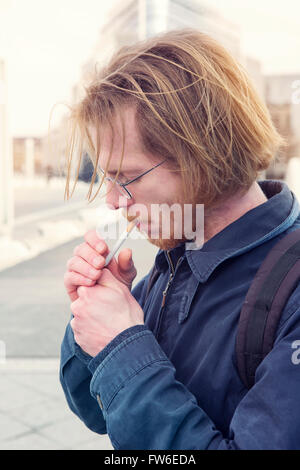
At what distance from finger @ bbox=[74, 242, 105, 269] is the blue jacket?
16 centimetres

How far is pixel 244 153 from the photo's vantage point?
1.16 m

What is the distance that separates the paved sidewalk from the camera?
327cm

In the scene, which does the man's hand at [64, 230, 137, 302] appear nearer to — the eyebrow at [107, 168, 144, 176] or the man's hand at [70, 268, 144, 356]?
the man's hand at [70, 268, 144, 356]

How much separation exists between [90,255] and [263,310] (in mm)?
366

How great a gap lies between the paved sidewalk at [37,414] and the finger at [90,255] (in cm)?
224

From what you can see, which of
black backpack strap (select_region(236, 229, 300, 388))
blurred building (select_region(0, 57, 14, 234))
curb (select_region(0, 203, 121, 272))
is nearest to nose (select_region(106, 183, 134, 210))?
black backpack strap (select_region(236, 229, 300, 388))

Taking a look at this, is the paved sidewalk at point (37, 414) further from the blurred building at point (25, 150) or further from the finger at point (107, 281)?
the blurred building at point (25, 150)

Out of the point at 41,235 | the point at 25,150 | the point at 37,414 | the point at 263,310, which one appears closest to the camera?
the point at 263,310

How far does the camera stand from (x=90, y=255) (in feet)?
3.85

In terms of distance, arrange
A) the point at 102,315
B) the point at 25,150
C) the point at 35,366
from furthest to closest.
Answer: the point at 25,150 → the point at 35,366 → the point at 102,315

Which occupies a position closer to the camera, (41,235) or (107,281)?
(107,281)

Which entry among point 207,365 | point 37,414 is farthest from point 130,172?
point 37,414

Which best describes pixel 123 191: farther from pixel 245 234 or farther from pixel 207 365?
pixel 207 365
